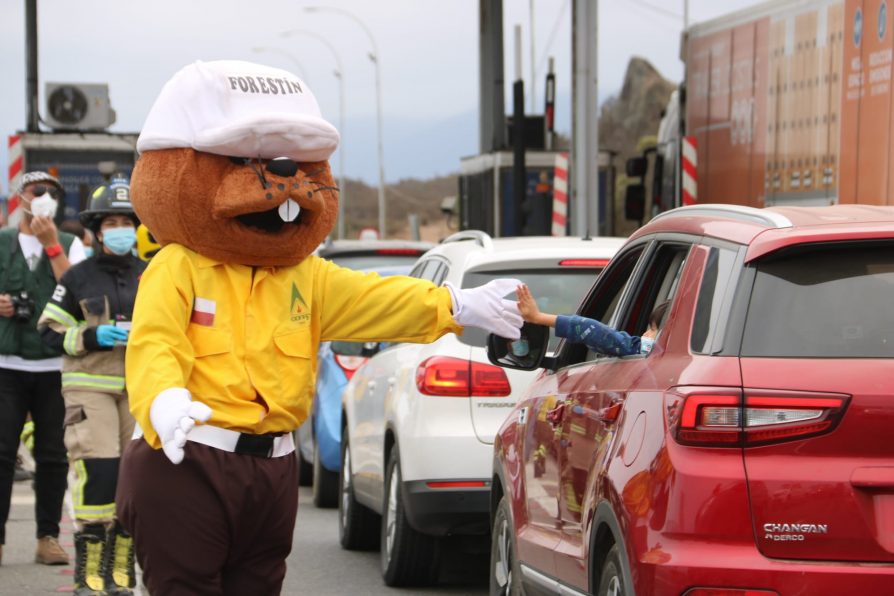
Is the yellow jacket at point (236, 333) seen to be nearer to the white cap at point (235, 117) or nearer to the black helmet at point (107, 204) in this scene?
the white cap at point (235, 117)

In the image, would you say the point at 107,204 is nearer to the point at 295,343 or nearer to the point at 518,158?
the point at 295,343

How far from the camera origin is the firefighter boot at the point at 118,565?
299 inches

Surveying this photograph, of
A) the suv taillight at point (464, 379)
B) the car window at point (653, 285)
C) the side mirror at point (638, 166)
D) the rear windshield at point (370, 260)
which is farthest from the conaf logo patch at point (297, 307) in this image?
the side mirror at point (638, 166)

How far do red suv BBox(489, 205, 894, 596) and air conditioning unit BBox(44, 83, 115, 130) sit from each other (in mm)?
18189

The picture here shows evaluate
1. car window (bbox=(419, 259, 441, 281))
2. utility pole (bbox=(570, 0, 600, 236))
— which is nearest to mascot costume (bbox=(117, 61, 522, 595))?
car window (bbox=(419, 259, 441, 281))

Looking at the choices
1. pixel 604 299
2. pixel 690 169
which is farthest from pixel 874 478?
pixel 690 169

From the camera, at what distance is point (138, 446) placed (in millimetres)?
5070

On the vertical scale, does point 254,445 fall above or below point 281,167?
below

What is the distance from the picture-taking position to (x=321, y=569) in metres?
9.37

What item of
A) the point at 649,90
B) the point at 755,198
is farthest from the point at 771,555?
the point at 649,90

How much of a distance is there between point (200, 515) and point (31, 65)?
2033 cm

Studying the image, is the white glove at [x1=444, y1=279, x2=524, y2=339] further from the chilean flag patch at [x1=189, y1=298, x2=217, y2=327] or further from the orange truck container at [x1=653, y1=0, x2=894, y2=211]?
the orange truck container at [x1=653, y1=0, x2=894, y2=211]

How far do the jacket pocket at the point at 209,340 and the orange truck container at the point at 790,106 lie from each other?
8564mm

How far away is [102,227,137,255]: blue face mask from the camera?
7.92 m
